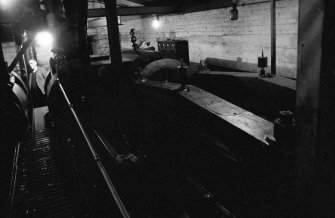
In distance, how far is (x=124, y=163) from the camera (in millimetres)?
4410

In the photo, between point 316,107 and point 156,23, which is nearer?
point 316,107

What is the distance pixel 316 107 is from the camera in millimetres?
2330

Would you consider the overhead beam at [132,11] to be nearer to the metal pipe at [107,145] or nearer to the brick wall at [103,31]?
the brick wall at [103,31]

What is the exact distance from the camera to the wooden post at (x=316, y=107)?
2.16 metres

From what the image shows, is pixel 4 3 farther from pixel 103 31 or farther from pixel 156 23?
pixel 103 31

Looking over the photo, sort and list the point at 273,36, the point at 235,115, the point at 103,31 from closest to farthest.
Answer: the point at 235,115 → the point at 273,36 → the point at 103,31

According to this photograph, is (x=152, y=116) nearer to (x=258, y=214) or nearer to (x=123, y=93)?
(x=123, y=93)

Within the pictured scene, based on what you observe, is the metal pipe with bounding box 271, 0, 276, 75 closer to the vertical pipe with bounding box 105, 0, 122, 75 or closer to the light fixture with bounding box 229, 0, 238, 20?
the light fixture with bounding box 229, 0, 238, 20

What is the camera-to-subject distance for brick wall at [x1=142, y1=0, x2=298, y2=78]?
788 centimetres

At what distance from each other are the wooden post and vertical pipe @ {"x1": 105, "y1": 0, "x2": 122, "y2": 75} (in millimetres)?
6152

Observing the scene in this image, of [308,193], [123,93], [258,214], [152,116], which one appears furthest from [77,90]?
[308,193]

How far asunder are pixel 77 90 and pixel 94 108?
788 mm

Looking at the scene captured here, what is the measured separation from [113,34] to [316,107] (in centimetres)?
652

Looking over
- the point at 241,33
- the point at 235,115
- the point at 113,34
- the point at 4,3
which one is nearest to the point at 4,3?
the point at 4,3
